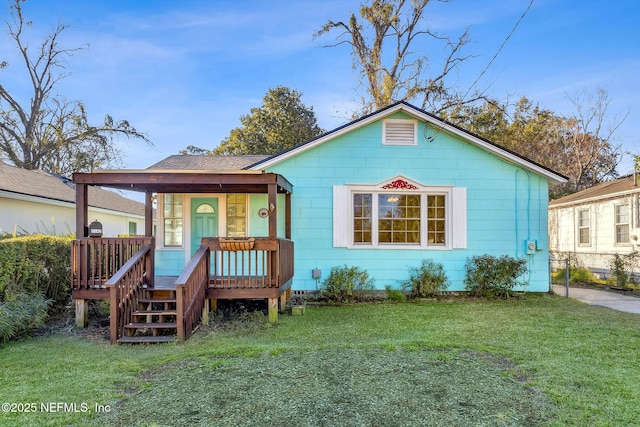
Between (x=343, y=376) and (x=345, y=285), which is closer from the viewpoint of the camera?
(x=343, y=376)

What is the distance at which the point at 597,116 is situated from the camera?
2173cm

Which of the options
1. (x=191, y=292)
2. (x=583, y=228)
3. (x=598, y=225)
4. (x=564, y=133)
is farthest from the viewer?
(x=564, y=133)

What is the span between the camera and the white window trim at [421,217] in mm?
9531

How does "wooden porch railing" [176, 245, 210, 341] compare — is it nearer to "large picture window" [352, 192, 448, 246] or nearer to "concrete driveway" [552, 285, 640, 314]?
"large picture window" [352, 192, 448, 246]

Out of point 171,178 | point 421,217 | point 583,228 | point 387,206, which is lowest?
point 583,228

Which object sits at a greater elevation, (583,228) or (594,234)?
(583,228)

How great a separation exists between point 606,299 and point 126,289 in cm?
1016

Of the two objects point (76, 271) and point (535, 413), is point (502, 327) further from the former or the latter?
point (76, 271)

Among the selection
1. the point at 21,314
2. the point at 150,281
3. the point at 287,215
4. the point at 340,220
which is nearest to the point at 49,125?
the point at 287,215

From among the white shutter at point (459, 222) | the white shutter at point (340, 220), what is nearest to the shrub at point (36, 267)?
the white shutter at point (340, 220)

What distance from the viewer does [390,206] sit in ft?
31.9

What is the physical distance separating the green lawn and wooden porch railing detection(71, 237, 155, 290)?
895mm

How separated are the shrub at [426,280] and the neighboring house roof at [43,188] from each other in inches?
404

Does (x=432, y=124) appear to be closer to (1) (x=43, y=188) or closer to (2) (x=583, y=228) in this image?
(2) (x=583, y=228)
